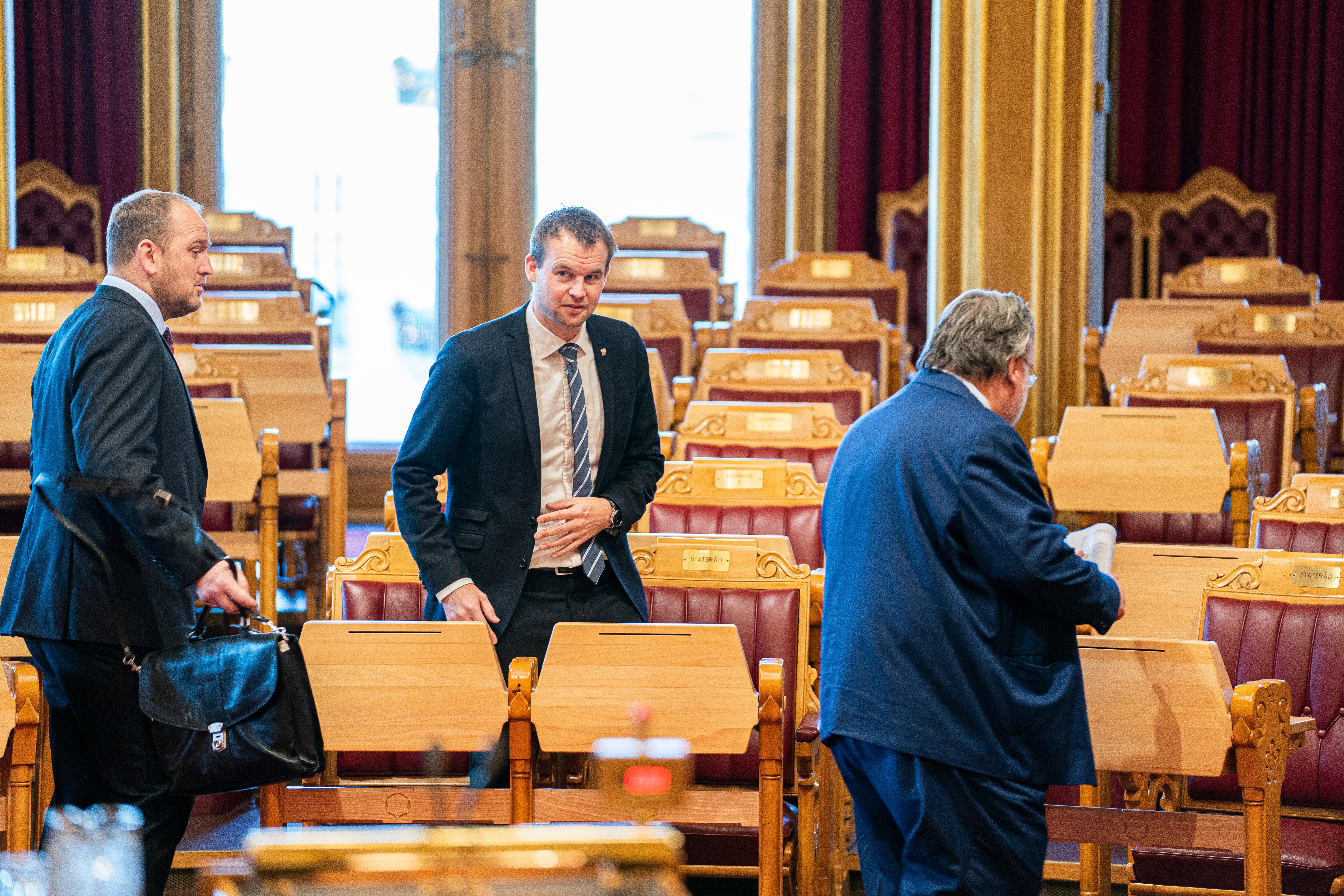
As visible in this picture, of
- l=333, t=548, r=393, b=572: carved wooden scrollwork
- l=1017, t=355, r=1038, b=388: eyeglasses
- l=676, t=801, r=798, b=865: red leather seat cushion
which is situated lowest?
l=676, t=801, r=798, b=865: red leather seat cushion

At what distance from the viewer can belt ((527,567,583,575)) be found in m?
2.39

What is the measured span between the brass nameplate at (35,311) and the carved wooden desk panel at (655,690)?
11.8 feet

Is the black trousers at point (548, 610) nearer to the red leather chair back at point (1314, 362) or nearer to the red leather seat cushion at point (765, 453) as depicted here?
the red leather seat cushion at point (765, 453)

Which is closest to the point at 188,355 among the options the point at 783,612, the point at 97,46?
the point at 783,612

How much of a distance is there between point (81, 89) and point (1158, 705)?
24.9 ft

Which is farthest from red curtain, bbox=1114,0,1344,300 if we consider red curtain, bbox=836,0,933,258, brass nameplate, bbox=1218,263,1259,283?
brass nameplate, bbox=1218,263,1259,283

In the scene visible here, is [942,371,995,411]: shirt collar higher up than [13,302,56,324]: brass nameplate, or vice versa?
[13,302,56,324]: brass nameplate

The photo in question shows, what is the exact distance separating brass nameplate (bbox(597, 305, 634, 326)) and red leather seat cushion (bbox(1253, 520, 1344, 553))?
281 cm

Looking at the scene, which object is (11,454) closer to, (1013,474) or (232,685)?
(232,685)

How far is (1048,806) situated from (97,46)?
754 centimetres

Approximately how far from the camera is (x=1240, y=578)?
284cm

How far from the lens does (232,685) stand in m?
2.12

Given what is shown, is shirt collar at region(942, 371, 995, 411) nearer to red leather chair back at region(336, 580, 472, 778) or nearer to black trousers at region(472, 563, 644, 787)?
black trousers at region(472, 563, 644, 787)

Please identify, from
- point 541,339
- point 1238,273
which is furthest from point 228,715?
point 1238,273
